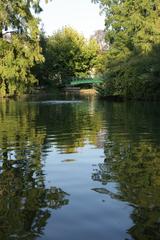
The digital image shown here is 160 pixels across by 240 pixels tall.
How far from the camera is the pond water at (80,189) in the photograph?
632 centimetres

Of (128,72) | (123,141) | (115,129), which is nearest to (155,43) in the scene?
(128,72)

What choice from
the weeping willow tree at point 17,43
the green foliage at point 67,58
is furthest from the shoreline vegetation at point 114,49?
the green foliage at point 67,58

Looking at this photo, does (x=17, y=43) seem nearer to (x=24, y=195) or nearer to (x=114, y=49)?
(x=114, y=49)

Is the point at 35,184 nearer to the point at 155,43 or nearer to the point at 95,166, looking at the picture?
the point at 95,166

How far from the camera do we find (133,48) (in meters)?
55.0

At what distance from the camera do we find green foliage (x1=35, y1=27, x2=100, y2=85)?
90188 millimetres

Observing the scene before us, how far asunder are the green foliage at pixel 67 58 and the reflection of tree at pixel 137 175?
2910 inches

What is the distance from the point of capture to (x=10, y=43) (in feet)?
163

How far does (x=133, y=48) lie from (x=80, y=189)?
47.7m

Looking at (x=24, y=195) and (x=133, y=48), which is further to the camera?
(x=133, y=48)

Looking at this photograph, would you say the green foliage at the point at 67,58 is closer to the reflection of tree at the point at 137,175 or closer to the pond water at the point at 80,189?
the reflection of tree at the point at 137,175

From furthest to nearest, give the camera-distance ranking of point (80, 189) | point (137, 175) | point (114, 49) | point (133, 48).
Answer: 1. point (114, 49)
2. point (133, 48)
3. point (137, 175)
4. point (80, 189)

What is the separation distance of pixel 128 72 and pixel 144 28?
6863 mm

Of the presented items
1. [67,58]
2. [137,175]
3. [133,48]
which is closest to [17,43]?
[133,48]
